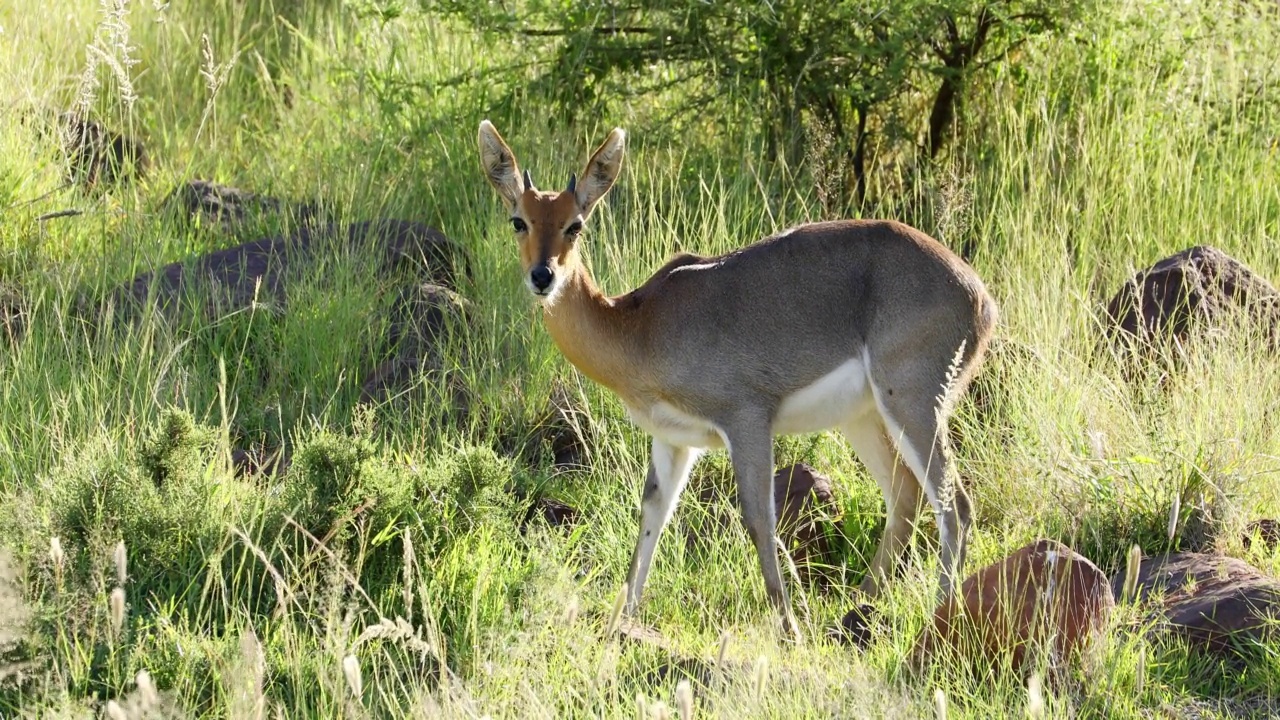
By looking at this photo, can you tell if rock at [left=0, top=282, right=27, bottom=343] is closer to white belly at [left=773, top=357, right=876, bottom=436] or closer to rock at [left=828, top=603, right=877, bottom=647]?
white belly at [left=773, top=357, right=876, bottom=436]

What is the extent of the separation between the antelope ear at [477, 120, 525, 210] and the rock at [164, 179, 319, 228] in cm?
292

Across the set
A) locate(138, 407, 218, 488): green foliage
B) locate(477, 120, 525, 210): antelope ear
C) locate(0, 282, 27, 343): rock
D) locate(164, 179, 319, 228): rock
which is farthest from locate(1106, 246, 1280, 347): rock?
locate(0, 282, 27, 343): rock

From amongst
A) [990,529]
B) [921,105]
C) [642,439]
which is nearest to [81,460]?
[642,439]

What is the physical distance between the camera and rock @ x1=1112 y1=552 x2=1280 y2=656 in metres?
4.66

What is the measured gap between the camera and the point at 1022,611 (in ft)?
14.8

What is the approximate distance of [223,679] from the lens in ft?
14.0

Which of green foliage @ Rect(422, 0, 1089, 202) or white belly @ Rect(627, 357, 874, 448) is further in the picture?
green foliage @ Rect(422, 0, 1089, 202)

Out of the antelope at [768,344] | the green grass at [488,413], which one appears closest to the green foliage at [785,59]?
the green grass at [488,413]

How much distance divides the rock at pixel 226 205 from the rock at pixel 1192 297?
13.5 feet

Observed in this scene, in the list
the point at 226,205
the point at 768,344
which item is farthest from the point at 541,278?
the point at 226,205

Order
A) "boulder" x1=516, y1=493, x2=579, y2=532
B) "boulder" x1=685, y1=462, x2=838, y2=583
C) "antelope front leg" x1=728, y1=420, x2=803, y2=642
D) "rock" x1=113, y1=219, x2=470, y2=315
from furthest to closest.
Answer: "rock" x1=113, y1=219, x2=470, y2=315 → "boulder" x1=516, y1=493, x2=579, y2=532 → "boulder" x1=685, y1=462, x2=838, y2=583 → "antelope front leg" x1=728, y1=420, x2=803, y2=642

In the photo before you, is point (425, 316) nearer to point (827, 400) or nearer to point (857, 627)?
point (827, 400)

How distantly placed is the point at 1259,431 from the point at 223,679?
3.87 meters

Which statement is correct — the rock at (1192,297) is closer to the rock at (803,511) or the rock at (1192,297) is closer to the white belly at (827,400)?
the rock at (803,511)
